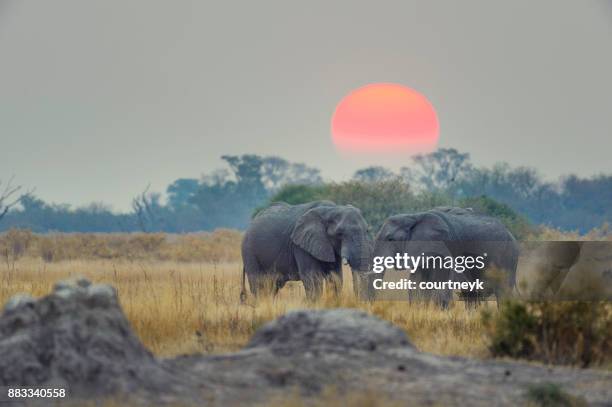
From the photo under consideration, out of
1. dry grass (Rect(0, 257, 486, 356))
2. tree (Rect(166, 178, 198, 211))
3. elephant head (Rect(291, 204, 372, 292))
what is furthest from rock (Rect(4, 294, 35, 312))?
tree (Rect(166, 178, 198, 211))

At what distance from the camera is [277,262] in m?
20.3

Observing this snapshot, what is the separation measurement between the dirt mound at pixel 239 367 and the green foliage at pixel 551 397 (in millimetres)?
108

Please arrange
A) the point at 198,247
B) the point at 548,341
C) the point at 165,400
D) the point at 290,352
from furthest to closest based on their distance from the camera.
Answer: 1. the point at 198,247
2. the point at 548,341
3. the point at 290,352
4. the point at 165,400

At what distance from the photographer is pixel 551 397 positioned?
29.5ft

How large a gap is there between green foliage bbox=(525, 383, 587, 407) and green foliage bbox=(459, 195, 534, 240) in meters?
24.1

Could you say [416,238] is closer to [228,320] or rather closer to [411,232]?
[411,232]

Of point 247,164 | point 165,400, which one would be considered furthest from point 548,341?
point 247,164

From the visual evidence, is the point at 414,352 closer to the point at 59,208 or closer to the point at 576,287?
the point at 576,287

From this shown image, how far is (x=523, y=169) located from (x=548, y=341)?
71041mm

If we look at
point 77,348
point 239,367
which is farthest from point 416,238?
point 77,348

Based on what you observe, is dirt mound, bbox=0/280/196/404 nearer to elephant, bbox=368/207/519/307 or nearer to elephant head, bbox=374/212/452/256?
elephant, bbox=368/207/519/307

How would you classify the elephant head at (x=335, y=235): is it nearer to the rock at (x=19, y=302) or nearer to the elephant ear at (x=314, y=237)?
the elephant ear at (x=314, y=237)

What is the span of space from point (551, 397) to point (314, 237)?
32.3 ft

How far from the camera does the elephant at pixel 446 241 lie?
18719mm
